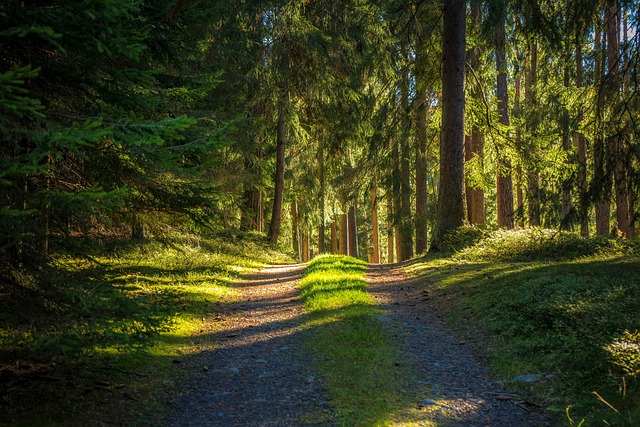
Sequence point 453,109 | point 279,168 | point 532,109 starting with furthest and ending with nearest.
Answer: point 279,168 → point 532,109 → point 453,109

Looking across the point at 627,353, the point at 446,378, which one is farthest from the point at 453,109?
the point at 627,353

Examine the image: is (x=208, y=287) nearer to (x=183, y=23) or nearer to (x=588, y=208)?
(x=183, y=23)

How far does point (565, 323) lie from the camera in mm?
5543

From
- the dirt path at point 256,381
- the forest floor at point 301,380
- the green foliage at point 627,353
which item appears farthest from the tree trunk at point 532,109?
the dirt path at point 256,381

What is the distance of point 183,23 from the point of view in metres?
6.24

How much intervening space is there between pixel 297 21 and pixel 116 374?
550 inches

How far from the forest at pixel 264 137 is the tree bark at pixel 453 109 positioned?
59 mm

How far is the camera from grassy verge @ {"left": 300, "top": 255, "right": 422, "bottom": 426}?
4270 millimetres

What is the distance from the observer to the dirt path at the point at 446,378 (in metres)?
4.13

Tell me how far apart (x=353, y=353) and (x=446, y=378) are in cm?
115

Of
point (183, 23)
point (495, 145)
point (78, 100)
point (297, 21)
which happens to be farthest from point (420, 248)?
point (78, 100)

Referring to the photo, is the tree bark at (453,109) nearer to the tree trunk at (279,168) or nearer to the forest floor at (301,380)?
the forest floor at (301,380)

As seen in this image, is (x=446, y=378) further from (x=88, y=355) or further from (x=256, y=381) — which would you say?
(x=88, y=355)

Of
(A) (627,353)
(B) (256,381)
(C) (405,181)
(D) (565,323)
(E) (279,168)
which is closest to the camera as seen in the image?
(A) (627,353)
